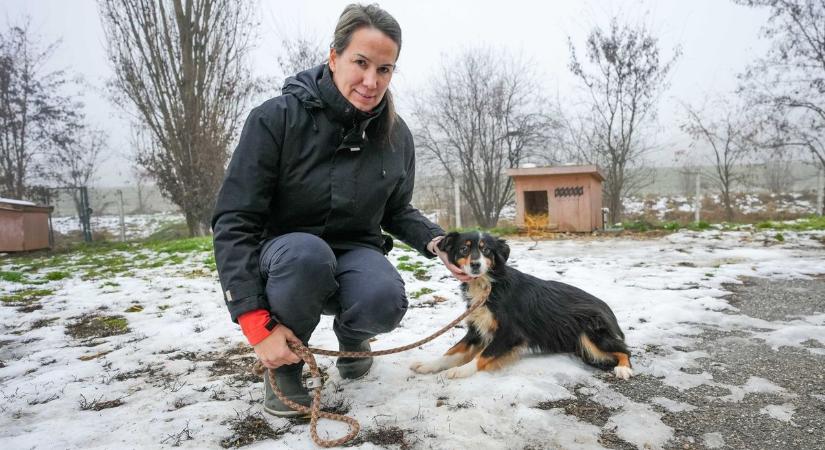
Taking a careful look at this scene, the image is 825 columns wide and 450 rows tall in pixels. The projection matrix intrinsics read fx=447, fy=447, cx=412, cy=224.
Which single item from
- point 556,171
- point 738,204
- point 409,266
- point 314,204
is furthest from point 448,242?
point 738,204

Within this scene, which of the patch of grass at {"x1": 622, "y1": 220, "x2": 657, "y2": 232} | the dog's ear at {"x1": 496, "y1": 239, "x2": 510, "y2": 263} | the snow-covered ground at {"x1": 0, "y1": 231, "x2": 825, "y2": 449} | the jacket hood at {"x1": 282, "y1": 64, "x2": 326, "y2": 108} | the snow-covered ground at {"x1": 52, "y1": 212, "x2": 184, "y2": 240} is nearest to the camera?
the snow-covered ground at {"x1": 0, "y1": 231, "x2": 825, "y2": 449}

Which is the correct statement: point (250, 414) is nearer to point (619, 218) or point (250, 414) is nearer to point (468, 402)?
point (468, 402)

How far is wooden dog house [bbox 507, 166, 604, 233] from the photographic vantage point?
936 centimetres

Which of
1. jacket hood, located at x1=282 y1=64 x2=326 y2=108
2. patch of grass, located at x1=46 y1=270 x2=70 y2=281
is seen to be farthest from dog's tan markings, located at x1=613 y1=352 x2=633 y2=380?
patch of grass, located at x1=46 y1=270 x2=70 y2=281

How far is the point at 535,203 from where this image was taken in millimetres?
10891

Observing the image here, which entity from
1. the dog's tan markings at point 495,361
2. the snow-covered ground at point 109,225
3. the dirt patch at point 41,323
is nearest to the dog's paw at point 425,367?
the dog's tan markings at point 495,361

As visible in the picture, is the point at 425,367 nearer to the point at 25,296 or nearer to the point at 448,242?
the point at 448,242

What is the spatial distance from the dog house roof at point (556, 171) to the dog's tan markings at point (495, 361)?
24.8ft

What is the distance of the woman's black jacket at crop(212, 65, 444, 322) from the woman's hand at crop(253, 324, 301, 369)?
11 cm

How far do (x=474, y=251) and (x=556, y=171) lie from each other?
24.6 ft

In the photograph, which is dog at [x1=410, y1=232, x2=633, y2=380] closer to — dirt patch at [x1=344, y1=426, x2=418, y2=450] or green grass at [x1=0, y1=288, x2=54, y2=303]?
dirt patch at [x1=344, y1=426, x2=418, y2=450]

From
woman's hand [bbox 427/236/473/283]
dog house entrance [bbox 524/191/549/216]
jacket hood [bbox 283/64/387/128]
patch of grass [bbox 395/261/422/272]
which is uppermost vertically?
jacket hood [bbox 283/64/387/128]

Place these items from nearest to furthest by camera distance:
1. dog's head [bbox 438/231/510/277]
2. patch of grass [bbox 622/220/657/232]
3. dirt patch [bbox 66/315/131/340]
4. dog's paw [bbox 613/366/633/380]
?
1. dog's paw [bbox 613/366/633/380]
2. dog's head [bbox 438/231/510/277]
3. dirt patch [bbox 66/315/131/340]
4. patch of grass [bbox 622/220/657/232]

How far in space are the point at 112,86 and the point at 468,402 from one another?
48.6ft
